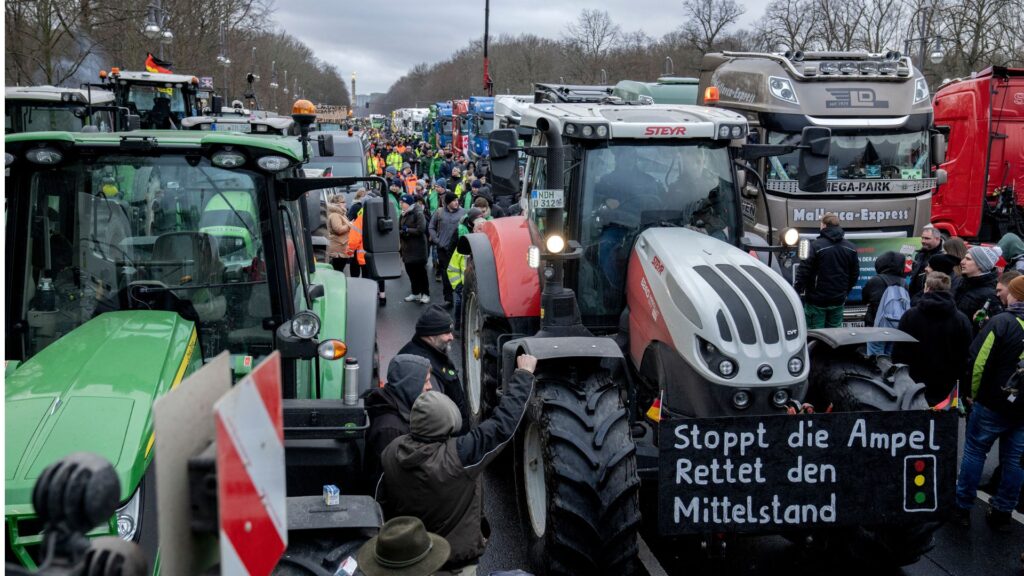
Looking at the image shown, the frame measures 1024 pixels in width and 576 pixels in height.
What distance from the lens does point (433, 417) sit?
421cm

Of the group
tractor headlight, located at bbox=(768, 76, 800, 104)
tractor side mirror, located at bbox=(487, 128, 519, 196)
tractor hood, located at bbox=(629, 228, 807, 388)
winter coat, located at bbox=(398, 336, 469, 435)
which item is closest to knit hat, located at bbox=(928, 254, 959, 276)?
tractor hood, located at bbox=(629, 228, 807, 388)

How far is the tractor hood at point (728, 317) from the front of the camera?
5371mm

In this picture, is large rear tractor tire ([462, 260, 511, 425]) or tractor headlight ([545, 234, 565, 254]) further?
large rear tractor tire ([462, 260, 511, 425])

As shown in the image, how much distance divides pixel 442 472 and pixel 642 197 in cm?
288

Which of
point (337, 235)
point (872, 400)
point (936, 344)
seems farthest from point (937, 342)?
point (337, 235)

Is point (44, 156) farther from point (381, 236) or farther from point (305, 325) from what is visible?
point (381, 236)

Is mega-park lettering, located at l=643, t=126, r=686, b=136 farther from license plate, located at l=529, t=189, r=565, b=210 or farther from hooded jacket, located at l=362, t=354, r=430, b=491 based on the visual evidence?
hooded jacket, located at l=362, t=354, r=430, b=491

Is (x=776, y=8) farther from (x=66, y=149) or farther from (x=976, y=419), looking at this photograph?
(x=66, y=149)

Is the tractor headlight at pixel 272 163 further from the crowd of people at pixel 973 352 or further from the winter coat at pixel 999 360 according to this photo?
the winter coat at pixel 999 360

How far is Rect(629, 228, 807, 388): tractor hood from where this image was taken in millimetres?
5371

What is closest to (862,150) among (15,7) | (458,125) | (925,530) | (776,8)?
(925,530)

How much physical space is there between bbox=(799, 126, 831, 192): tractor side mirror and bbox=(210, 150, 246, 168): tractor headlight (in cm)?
343

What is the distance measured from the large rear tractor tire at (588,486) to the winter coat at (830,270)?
543 cm

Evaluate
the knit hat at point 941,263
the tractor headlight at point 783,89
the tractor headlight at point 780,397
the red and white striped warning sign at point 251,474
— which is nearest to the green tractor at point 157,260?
the red and white striped warning sign at point 251,474
